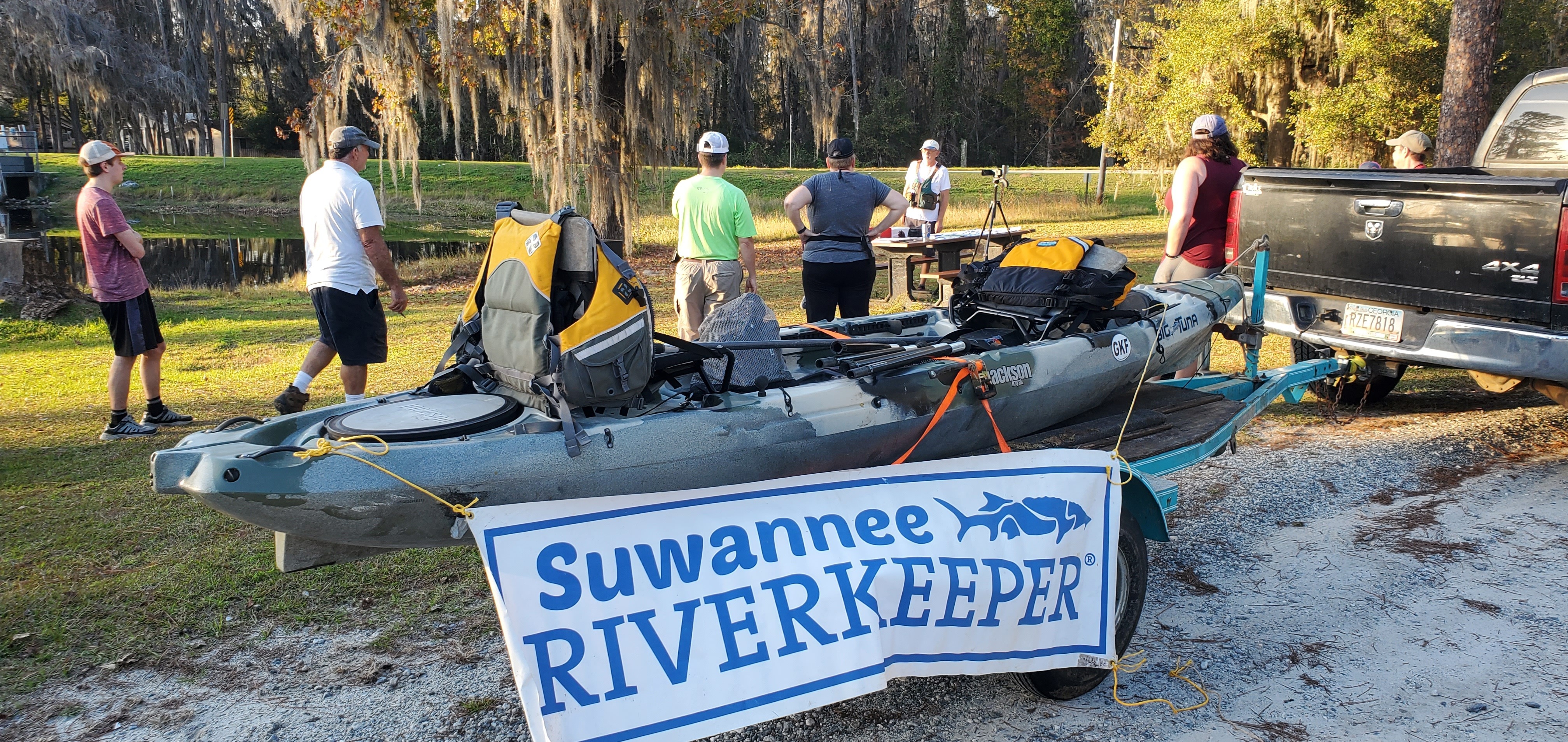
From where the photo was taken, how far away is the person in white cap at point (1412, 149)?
7.83m

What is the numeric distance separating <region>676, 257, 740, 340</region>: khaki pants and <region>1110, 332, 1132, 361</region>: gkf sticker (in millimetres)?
3054

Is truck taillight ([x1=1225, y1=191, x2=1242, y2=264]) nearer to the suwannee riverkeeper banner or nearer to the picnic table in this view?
the picnic table

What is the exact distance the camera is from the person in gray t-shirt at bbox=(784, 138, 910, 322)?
6816mm

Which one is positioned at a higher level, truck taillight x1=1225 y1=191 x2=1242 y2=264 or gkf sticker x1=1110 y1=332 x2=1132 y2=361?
truck taillight x1=1225 y1=191 x2=1242 y2=264

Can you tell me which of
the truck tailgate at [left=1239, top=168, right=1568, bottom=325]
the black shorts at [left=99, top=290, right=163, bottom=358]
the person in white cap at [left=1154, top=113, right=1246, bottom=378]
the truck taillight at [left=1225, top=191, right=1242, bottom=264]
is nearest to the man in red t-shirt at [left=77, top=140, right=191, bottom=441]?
the black shorts at [left=99, top=290, right=163, bottom=358]

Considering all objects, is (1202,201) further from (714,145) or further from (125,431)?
(125,431)

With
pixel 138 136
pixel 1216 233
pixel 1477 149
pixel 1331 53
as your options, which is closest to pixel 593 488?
pixel 1216 233

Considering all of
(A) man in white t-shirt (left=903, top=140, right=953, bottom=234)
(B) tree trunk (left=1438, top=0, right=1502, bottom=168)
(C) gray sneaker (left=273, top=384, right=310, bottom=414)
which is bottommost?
(C) gray sneaker (left=273, top=384, right=310, bottom=414)

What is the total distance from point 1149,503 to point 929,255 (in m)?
7.31

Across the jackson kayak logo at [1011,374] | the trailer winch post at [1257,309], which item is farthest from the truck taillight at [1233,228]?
the jackson kayak logo at [1011,374]

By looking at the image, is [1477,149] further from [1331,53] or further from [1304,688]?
[1331,53]

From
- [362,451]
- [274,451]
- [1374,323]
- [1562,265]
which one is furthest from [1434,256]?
[274,451]

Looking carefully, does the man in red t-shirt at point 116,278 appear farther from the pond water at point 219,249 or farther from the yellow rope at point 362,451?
the pond water at point 219,249

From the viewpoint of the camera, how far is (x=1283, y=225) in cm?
621
